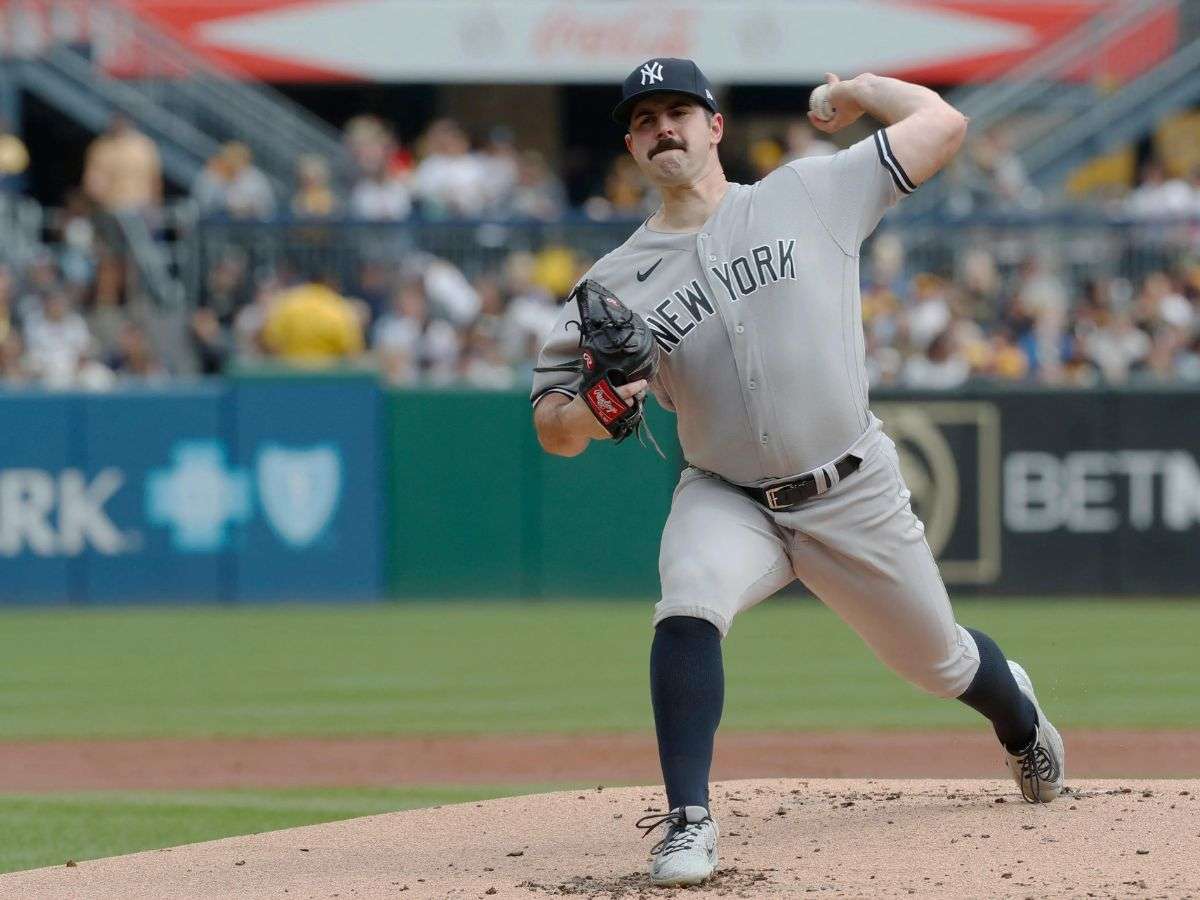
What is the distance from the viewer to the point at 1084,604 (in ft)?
43.1

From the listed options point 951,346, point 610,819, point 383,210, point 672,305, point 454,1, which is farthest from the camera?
point 454,1

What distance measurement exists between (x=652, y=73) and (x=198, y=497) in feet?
29.5

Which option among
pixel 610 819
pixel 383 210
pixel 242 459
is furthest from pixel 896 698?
pixel 383 210

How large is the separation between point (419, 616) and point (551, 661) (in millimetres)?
2380

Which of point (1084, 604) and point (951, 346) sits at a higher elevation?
point (951, 346)

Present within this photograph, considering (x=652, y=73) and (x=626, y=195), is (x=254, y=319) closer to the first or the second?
(x=626, y=195)

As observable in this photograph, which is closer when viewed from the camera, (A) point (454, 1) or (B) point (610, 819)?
(B) point (610, 819)

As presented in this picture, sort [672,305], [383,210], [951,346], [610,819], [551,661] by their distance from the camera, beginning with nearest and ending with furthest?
[672,305]
[610,819]
[551,661]
[951,346]
[383,210]

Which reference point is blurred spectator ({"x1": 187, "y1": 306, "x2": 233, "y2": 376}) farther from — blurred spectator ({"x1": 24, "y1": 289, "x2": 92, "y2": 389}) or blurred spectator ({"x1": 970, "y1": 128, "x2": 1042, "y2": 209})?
blurred spectator ({"x1": 970, "y1": 128, "x2": 1042, "y2": 209})

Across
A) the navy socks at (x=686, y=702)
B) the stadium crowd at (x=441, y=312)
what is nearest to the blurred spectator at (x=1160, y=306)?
the stadium crowd at (x=441, y=312)

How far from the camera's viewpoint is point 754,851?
502 cm

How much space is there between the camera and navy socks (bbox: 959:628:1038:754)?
17.5 ft

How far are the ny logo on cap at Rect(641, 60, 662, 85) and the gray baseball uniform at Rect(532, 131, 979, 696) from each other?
393 mm

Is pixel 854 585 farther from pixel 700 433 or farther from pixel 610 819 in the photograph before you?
pixel 610 819
